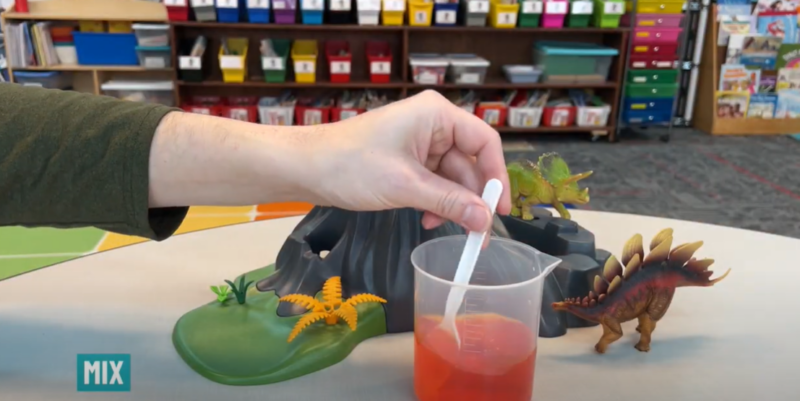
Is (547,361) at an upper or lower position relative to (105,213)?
lower

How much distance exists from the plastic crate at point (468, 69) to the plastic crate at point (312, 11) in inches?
25.8

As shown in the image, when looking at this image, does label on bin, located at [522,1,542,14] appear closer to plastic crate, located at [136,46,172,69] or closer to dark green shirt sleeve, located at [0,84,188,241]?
plastic crate, located at [136,46,172,69]

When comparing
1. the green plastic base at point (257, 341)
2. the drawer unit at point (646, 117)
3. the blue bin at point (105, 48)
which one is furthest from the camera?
the drawer unit at point (646, 117)

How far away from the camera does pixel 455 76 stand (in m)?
3.21

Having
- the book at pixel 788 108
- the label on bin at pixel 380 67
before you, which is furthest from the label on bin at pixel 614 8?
the book at pixel 788 108

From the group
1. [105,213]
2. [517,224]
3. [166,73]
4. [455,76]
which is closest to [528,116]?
[455,76]

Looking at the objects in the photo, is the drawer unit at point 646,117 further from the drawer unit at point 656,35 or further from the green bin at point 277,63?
the green bin at point 277,63

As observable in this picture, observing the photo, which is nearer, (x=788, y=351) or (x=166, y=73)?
(x=788, y=351)

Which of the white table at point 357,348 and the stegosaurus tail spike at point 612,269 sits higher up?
the stegosaurus tail spike at point 612,269

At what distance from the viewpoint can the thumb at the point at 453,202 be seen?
0.59 m

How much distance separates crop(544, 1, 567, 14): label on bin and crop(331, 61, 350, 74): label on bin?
0.98 metres

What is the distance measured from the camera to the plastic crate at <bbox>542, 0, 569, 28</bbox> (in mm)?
3096

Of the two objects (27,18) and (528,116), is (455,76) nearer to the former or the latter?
(528,116)

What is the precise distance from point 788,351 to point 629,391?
8.9 inches
